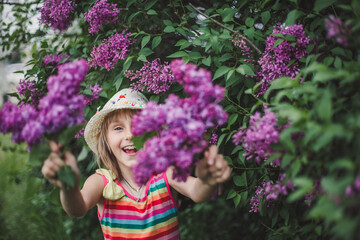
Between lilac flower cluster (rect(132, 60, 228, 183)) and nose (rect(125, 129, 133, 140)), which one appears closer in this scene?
lilac flower cluster (rect(132, 60, 228, 183))

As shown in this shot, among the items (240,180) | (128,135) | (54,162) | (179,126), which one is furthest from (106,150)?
(179,126)

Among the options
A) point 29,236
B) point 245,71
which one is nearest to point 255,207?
point 245,71

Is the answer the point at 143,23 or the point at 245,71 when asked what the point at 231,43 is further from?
the point at 143,23

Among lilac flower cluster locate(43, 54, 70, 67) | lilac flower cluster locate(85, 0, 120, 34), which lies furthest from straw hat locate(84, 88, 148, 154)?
lilac flower cluster locate(43, 54, 70, 67)

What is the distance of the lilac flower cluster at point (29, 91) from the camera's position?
6.72ft

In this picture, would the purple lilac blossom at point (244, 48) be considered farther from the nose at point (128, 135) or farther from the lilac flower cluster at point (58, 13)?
the lilac flower cluster at point (58, 13)

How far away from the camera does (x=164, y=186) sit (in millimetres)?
1911

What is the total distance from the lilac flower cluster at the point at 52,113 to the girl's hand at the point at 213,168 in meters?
0.46

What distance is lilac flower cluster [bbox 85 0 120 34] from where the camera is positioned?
6.17ft

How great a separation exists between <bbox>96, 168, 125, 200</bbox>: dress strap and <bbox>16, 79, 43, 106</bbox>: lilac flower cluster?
27.3 inches

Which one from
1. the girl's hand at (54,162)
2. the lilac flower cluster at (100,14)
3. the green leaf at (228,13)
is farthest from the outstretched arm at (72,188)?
the green leaf at (228,13)

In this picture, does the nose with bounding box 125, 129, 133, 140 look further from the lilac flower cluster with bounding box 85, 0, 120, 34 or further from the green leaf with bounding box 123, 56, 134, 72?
the lilac flower cluster with bounding box 85, 0, 120, 34

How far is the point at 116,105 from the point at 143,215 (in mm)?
676

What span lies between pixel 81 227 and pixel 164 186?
220 centimetres
